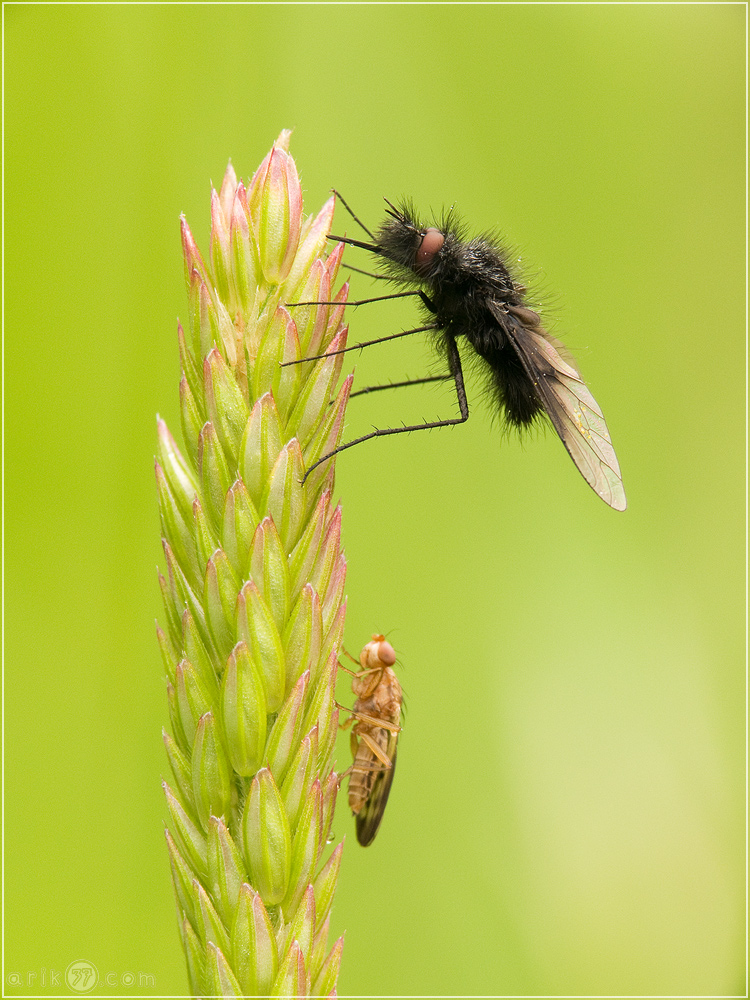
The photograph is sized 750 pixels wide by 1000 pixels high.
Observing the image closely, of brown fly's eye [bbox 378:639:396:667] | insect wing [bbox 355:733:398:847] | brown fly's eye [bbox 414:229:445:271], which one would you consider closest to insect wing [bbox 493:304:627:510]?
brown fly's eye [bbox 414:229:445:271]

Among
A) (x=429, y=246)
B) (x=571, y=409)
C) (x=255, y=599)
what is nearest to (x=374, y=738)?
(x=255, y=599)

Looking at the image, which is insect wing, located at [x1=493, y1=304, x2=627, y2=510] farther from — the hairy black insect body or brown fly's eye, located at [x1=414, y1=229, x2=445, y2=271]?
brown fly's eye, located at [x1=414, y1=229, x2=445, y2=271]

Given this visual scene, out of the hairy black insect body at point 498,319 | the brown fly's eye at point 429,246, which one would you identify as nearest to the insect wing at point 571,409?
the hairy black insect body at point 498,319

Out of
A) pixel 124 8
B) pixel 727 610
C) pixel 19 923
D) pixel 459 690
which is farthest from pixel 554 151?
pixel 19 923

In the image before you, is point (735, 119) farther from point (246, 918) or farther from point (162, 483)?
point (246, 918)

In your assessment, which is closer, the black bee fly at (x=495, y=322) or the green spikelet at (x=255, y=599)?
the green spikelet at (x=255, y=599)

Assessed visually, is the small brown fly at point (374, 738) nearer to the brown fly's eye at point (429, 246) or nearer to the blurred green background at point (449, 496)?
the blurred green background at point (449, 496)

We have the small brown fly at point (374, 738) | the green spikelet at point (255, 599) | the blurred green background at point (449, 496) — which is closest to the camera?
the green spikelet at point (255, 599)
